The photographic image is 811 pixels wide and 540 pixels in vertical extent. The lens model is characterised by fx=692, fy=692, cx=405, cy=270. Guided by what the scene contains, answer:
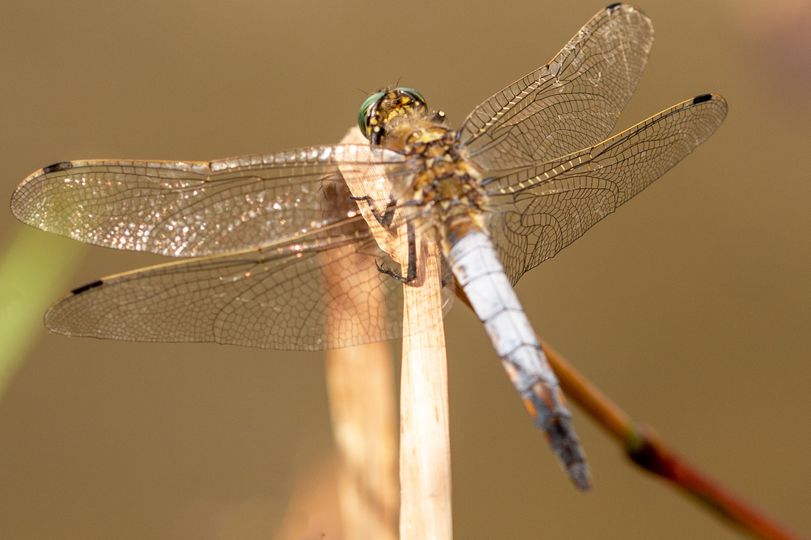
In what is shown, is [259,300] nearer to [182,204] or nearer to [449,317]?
[182,204]

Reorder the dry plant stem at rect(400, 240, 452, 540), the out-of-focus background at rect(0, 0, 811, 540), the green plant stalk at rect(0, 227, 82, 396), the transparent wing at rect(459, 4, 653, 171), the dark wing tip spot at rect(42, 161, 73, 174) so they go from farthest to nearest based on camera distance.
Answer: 1. the out-of-focus background at rect(0, 0, 811, 540)
2. the green plant stalk at rect(0, 227, 82, 396)
3. the transparent wing at rect(459, 4, 653, 171)
4. the dark wing tip spot at rect(42, 161, 73, 174)
5. the dry plant stem at rect(400, 240, 452, 540)

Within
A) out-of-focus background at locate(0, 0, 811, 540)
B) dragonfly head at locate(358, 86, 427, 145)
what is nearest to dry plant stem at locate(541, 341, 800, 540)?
dragonfly head at locate(358, 86, 427, 145)

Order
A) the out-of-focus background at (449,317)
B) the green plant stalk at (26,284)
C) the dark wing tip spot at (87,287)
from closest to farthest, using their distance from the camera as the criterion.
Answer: the dark wing tip spot at (87,287), the green plant stalk at (26,284), the out-of-focus background at (449,317)

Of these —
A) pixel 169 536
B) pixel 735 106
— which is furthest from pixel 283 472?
pixel 735 106

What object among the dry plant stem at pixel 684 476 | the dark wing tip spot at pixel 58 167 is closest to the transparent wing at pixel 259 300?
the dark wing tip spot at pixel 58 167

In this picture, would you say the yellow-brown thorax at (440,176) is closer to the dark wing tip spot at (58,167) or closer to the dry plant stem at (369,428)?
the dry plant stem at (369,428)

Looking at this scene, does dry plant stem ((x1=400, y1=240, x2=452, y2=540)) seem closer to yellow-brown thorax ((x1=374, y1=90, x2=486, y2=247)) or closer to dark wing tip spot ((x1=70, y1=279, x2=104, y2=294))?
yellow-brown thorax ((x1=374, y1=90, x2=486, y2=247))
